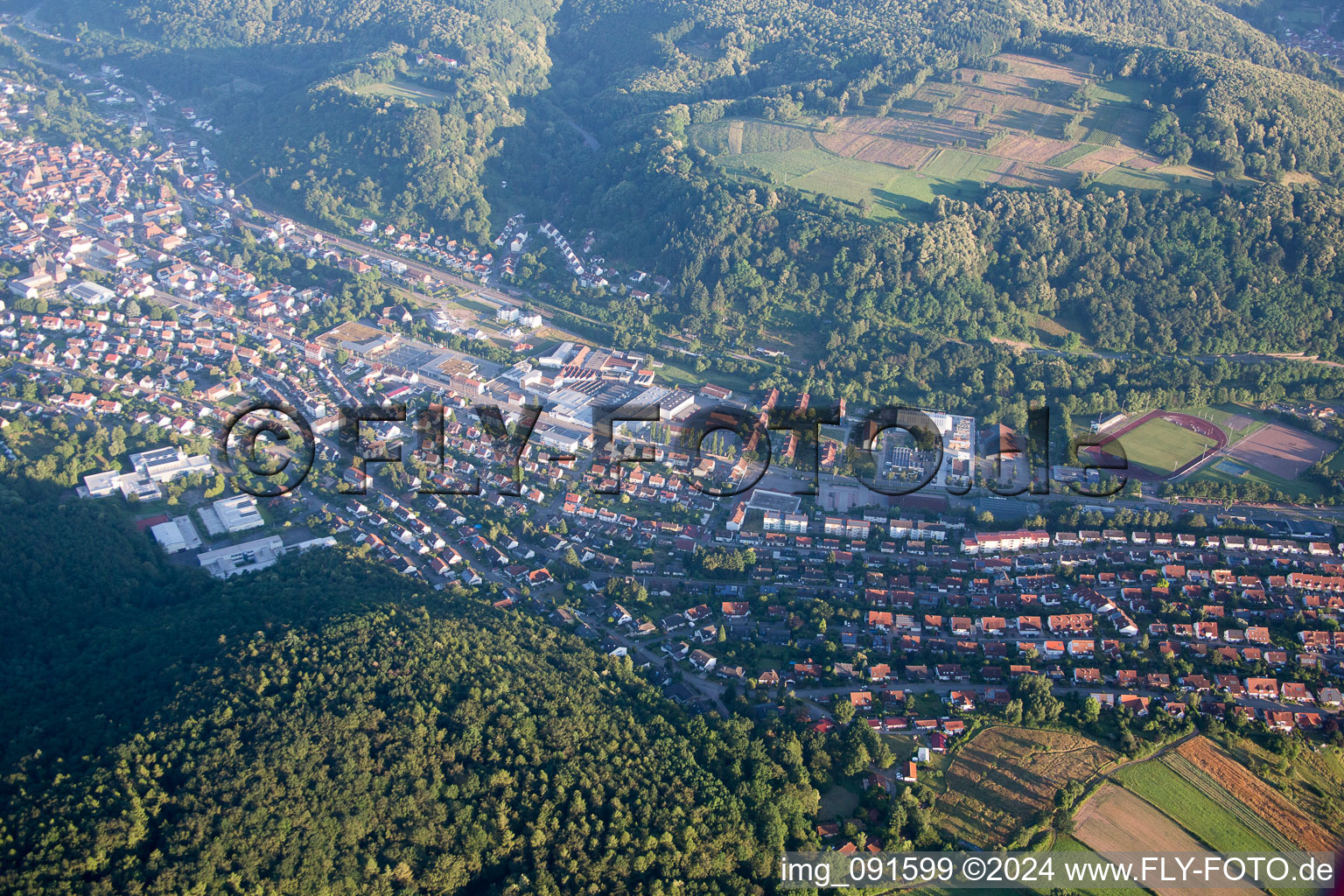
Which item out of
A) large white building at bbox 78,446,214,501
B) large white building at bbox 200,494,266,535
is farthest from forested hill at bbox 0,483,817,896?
large white building at bbox 78,446,214,501

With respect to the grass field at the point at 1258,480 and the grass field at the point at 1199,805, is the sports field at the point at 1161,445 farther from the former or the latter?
the grass field at the point at 1199,805

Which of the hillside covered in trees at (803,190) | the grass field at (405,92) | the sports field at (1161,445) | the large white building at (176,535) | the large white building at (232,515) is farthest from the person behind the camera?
the grass field at (405,92)

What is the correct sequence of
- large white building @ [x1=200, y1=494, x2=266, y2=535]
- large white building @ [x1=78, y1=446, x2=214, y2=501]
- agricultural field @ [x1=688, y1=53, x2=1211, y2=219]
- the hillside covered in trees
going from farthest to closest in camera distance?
agricultural field @ [x1=688, y1=53, x2=1211, y2=219]
the hillside covered in trees
large white building @ [x1=78, y1=446, x2=214, y2=501]
large white building @ [x1=200, y1=494, x2=266, y2=535]

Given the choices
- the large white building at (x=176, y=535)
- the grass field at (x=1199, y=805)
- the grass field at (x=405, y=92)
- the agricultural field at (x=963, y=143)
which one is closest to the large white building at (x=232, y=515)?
the large white building at (x=176, y=535)

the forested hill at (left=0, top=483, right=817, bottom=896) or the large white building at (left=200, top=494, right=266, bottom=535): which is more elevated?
the large white building at (left=200, top=494, right=266, bottom=535)

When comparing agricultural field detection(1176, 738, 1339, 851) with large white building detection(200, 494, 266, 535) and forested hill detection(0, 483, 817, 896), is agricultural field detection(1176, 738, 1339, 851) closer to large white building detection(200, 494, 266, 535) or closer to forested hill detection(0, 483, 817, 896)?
forested hill detection(0, 483, 817, 896)

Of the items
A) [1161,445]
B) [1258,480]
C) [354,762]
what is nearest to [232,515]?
[354,762]
